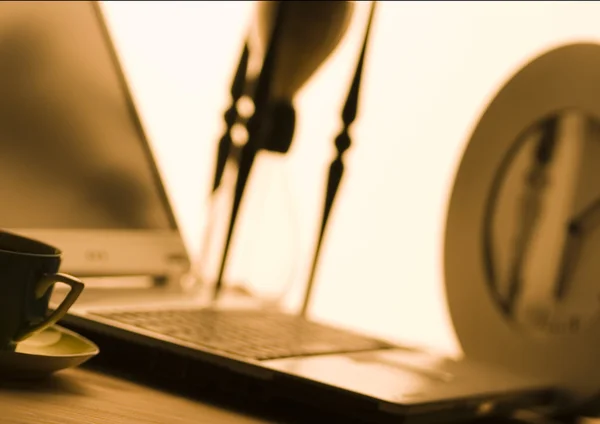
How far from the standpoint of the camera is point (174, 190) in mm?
1372

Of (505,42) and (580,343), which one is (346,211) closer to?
(505,42)

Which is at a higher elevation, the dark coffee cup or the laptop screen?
the laptop screen

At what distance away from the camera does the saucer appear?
0.58m

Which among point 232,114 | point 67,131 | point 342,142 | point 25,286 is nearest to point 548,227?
point 342,142

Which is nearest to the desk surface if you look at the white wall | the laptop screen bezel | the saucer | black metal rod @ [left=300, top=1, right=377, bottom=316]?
the saucer

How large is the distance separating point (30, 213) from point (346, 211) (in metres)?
0.55

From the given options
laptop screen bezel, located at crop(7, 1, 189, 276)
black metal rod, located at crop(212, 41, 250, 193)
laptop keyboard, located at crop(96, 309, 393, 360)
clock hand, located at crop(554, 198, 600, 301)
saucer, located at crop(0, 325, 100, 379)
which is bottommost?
saucer, located at crop(0, 325, 100, 379)

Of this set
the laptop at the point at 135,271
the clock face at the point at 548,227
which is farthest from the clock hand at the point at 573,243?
the laptop at the point at 135,271

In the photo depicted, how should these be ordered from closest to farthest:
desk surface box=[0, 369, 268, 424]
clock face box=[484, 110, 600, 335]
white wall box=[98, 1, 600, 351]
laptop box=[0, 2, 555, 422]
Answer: desk surface box=[0, 369, 268, 424] → laptop box=[0, 2, 555, 422] → clock face box=[484, 110, 600, 335] → white wall box=[98, 1, 600, 351]

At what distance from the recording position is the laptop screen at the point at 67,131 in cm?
85

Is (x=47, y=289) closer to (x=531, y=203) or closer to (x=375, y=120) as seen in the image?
(x=531, y=203)

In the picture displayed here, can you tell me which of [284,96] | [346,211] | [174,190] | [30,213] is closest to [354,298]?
[346,211]

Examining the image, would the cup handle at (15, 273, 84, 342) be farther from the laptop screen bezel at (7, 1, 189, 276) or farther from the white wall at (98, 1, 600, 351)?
the white wall at (98, 1, 600, 351)

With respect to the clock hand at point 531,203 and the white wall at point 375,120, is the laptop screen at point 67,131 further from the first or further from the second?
the clock hand at point 531,203
